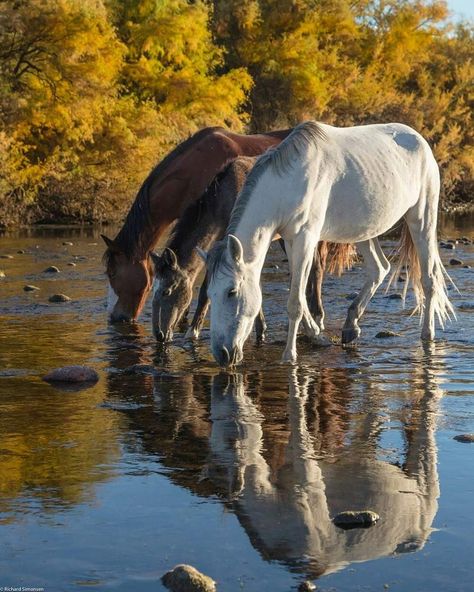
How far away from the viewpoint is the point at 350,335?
9.20 m

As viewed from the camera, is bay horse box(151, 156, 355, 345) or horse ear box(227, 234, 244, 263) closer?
horse ear box(227, 234, 244, 263)

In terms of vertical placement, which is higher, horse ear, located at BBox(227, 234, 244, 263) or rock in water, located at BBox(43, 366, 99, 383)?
horse ear, located at BBox(227, 234, 244, 263)

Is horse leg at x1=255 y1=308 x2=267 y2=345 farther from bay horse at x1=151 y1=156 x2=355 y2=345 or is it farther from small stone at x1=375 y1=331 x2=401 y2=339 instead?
small stone at x1=375 y1=331 x2=401 y2=339

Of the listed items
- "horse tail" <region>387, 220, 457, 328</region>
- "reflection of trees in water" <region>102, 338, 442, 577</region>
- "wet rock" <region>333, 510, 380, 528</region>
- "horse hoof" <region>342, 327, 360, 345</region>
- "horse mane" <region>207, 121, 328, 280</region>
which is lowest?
"horse hoof" <region>342, 327, 360, 345</region>

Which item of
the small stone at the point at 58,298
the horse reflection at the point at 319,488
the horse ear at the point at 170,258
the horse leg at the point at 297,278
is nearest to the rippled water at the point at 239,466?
the horse reflection at the point at 319,488

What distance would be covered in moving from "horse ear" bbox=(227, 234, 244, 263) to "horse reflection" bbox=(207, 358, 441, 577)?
4.58ft

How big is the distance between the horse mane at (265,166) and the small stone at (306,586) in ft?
13.4

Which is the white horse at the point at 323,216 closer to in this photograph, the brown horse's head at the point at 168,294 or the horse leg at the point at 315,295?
the horse leg at the point at 315,295

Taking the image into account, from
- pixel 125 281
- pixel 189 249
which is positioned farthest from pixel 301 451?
pixel 125 281

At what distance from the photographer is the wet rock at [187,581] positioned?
3.35m

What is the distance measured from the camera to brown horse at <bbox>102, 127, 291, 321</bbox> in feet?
32.8

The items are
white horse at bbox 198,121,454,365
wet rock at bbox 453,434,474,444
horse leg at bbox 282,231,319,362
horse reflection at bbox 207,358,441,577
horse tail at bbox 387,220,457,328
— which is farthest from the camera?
horse tail at bbox 387,220,457,328

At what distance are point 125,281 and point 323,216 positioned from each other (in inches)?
103

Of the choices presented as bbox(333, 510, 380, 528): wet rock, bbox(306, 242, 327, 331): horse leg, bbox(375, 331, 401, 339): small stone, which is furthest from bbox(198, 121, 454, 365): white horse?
bbox(333, 510, 380, 528): wet rock
